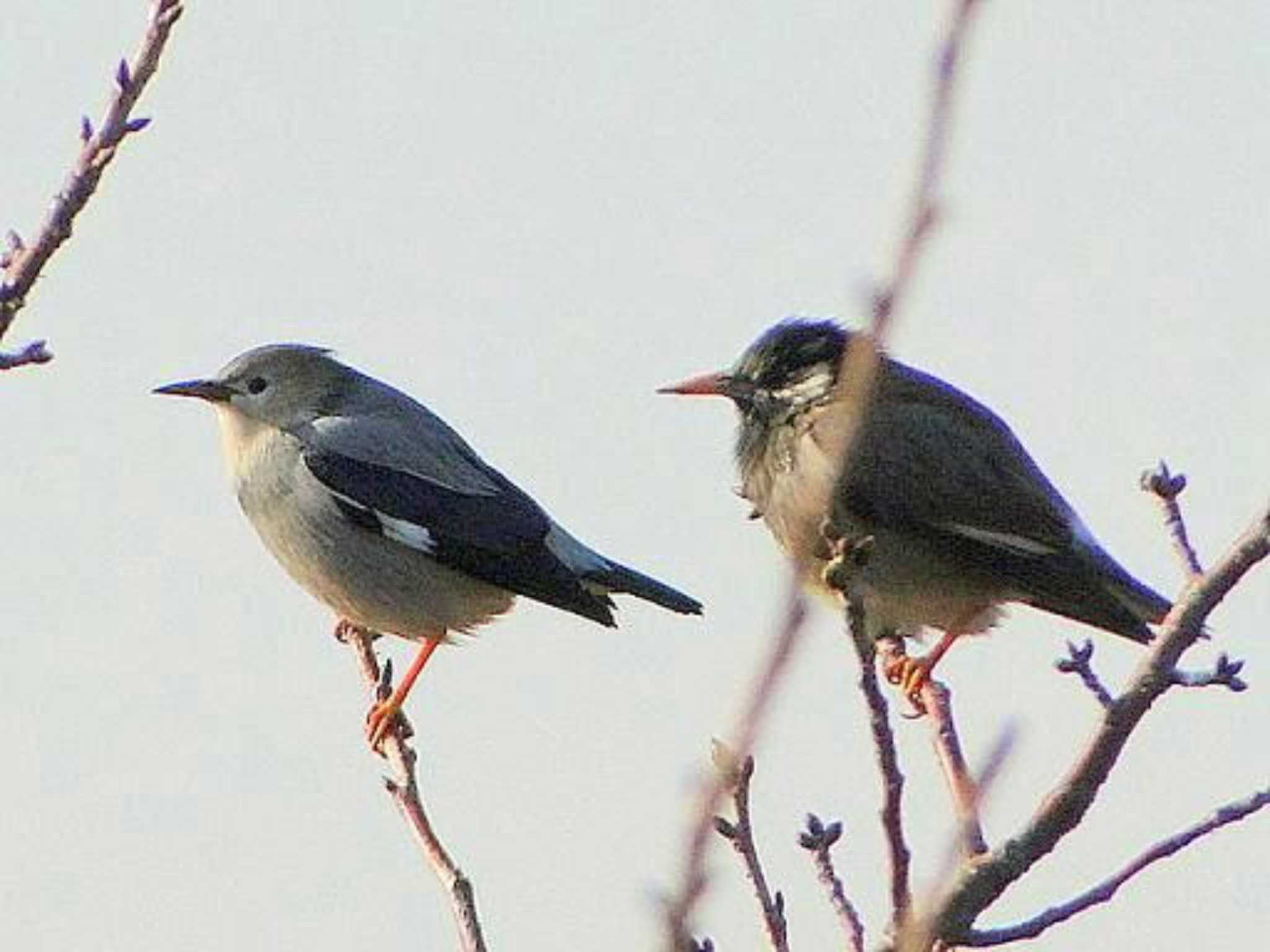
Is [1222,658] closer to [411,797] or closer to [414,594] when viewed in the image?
[411,797]

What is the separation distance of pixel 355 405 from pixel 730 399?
1.37 meters

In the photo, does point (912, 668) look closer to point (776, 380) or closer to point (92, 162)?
point (776, 380)

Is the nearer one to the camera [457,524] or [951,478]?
[951,478]

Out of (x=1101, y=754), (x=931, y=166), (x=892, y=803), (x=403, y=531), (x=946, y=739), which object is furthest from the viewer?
(x=403, y=531)

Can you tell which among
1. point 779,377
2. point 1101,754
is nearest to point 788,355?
point 779,377

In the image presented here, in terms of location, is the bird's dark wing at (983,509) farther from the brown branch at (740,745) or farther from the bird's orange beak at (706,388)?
the brown branch at (740,745)

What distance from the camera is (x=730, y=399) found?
8.82 m

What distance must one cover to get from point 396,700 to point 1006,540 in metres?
2.07

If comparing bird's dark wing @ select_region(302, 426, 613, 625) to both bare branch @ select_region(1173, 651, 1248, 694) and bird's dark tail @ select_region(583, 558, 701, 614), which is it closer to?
bird's dark tail @ select_region(583, 558, 701, 614)

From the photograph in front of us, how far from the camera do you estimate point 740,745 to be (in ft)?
5.03

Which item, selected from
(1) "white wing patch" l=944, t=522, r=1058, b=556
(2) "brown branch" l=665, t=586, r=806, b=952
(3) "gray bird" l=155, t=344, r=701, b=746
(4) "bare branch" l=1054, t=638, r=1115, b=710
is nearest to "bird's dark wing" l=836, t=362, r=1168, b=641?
(1) "white wing patch" l=944, t=522, r=1058, b=556

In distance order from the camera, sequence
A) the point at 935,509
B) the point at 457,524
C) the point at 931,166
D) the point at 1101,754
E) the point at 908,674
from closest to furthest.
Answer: the point at 931,166, the point at 1101,754, the point at 908,674, the point at 935,509, the point at 457,524

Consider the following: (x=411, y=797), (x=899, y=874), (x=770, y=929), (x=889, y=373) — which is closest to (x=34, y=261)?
(x=899, y=874)

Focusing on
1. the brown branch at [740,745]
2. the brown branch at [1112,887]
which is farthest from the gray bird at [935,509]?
the brown branch at [740,745]
